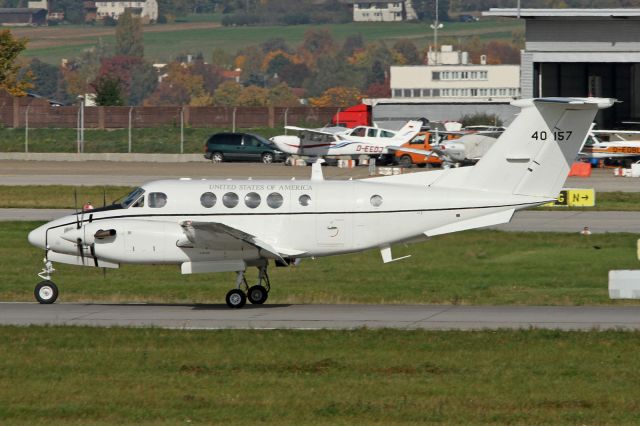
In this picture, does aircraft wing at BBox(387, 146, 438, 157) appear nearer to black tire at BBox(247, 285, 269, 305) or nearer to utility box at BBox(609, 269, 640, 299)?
black tire at BBox(247, 285, 269, 305)

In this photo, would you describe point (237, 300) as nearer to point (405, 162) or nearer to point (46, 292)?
point (46, 292)

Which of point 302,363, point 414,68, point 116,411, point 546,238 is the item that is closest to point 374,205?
point 302,363

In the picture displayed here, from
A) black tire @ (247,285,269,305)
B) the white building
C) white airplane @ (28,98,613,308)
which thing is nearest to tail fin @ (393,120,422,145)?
black tire @ (247,285,269,305)

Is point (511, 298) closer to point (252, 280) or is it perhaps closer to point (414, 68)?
point (252, 280)

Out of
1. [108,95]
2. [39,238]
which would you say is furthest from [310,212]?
[108,95]

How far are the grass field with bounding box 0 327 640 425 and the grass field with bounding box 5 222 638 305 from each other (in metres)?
6.16

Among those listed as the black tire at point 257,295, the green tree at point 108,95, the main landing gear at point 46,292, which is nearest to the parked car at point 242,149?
the green tree at point 108,95

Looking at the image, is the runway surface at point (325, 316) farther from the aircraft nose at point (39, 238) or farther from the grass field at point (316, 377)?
the aircraft nose at point (39, 238)

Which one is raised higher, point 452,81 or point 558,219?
point 452,81

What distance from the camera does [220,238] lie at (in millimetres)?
23562

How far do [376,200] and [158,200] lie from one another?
437 centimetres

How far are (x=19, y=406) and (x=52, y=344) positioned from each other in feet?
13.8

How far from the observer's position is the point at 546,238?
3669 centimetres

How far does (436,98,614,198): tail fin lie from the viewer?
2344cm
